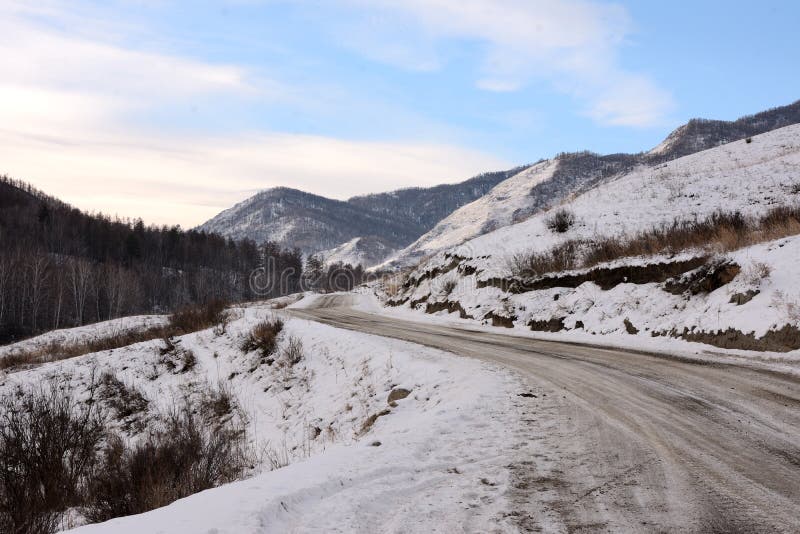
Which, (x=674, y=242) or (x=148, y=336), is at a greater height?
(x=674, y=242)

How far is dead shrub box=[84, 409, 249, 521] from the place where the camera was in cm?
570

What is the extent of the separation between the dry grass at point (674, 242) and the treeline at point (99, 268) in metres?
31.2

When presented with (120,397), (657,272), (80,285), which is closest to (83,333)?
(120,397)

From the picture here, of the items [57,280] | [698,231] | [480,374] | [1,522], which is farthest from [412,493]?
[57,280]

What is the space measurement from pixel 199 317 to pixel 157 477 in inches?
855

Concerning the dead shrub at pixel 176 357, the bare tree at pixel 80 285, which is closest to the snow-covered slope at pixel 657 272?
the dead shrub at pixel 176 357

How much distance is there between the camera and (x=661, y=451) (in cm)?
439

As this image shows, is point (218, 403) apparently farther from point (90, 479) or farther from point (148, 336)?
point (148, 336)

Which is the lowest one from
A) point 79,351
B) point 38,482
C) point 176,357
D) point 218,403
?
point 79,351

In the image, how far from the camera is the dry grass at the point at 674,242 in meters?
12.3

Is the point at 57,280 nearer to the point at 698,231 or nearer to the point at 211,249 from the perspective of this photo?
the point at 211,249

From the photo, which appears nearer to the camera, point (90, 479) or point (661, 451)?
point (661, 451)

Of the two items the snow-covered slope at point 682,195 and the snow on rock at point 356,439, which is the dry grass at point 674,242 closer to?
the snow-covered slope at point 682,195

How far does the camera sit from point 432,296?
27.6 metres
